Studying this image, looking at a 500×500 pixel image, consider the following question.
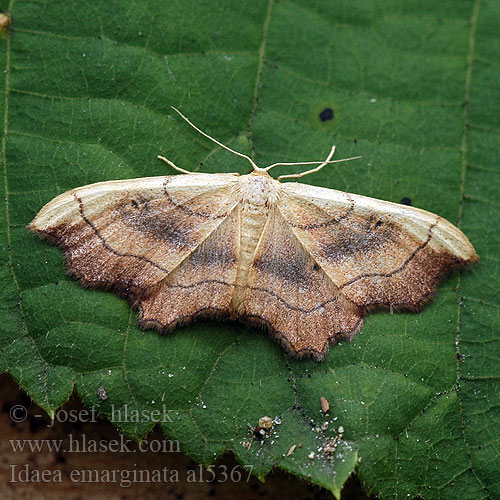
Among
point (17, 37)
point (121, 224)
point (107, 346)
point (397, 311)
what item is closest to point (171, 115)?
point (121, 224)

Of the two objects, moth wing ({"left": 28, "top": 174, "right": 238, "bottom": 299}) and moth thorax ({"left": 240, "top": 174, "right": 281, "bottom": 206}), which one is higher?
moth thorax ({"left": 240, "top": 174, "right": 281, "bottom": 206})

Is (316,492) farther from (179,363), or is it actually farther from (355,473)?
(179,363)

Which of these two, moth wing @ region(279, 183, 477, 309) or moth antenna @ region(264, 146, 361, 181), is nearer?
moth wing @ region(279, 183, 477, 309)

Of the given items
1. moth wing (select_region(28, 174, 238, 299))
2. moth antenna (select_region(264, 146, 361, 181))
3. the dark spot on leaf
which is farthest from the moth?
the dark spot on leaf

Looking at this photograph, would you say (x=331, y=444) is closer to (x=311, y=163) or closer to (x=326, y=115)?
(x=311, y=163)

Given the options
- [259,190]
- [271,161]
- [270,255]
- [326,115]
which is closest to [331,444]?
[270,255]

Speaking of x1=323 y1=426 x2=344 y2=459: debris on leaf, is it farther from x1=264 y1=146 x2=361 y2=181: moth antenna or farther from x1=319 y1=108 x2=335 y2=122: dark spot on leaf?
→ x1=319 y1=108 x2=335 y2=122: dark spot on leaf

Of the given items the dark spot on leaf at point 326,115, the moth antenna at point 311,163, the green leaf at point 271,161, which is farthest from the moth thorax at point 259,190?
the dark spot on leaf at point 326,115
